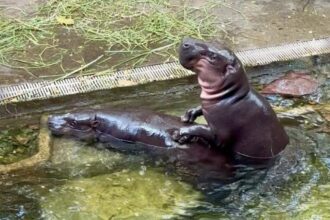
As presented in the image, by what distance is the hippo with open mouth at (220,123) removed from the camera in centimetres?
455

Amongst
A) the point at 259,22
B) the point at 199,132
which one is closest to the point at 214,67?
the point at 199,132

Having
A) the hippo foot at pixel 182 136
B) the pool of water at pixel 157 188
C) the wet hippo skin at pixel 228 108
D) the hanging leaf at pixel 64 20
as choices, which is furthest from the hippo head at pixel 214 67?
the hanging leaf at pixel 64 20

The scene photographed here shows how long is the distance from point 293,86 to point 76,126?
1.74 meters

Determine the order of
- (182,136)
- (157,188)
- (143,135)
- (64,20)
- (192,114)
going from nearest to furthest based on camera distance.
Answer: (157,188)
(182,136)
(192,114)
(143,135)
(64,20)

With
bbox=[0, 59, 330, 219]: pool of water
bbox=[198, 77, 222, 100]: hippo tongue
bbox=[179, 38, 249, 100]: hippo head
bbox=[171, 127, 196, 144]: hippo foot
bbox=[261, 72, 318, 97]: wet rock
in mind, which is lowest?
bbox=[261, 72, 318, 97]: wet rock

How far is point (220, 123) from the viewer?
455cm

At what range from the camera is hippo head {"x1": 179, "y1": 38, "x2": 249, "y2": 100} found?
4.55 metres

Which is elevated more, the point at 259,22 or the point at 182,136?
the point at 182,136

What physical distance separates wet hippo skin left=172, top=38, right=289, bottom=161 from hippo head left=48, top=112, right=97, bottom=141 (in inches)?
26.4

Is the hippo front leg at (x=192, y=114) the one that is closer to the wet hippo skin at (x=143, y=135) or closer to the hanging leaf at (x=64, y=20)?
the wet hippo skin at (x=143, y=135)

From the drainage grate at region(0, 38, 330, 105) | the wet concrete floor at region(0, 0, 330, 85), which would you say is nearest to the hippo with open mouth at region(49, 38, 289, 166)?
the drainage grate at region(0, 38, 330, 105)

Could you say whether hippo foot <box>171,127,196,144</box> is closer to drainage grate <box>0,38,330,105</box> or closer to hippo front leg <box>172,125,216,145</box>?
hippo front leg <box>172,125,216,145</box>

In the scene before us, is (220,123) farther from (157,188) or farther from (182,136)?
(157,188)

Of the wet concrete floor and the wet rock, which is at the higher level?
the wet concrete floor
